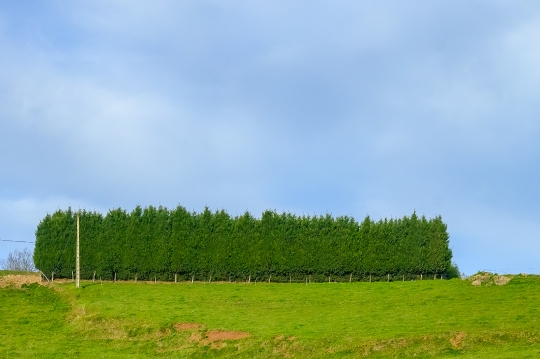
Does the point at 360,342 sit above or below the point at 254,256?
below

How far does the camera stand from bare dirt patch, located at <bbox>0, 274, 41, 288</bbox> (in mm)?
67744

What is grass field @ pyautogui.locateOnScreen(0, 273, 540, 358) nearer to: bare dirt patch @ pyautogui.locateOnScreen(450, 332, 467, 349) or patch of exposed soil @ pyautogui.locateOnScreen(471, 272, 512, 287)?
bare dirt patch @ pyautogui.locateOnScreen(450, 332, 467, 349)

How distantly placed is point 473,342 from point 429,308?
12.0m

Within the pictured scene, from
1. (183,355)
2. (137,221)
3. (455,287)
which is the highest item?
(137,221)

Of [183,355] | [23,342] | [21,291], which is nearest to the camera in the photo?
[183,355]

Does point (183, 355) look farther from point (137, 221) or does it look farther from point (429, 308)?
point (137, 221)

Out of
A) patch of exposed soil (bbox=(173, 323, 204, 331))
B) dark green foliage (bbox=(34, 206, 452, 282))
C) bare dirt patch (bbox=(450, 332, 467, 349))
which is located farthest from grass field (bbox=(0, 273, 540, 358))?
dark green foliage (bbox=(34, 206, 452, 282))

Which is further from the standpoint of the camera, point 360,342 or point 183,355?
point 183,355

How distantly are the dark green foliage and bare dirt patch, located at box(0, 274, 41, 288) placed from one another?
6.65 feet

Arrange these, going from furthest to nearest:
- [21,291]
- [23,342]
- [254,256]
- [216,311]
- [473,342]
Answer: [254,256]
[21,291]
[216,311]
[23,342]
[473,342]

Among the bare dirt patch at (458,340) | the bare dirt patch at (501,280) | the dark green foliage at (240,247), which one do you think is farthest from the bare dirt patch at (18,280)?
the bare dirt patch at (458,340)

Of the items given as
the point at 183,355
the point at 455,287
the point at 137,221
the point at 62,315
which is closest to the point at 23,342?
the point at 62,315

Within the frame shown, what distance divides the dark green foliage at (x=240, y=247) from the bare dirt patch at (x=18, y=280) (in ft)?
6.65

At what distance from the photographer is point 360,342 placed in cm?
3919
